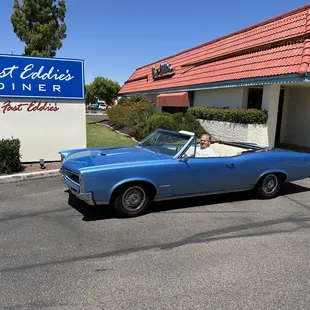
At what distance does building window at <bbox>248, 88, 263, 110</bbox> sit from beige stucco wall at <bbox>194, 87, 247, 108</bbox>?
1.36 feet

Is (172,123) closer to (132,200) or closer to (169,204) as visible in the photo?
(169,204)

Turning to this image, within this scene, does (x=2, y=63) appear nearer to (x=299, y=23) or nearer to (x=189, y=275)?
(x=189, y=275)

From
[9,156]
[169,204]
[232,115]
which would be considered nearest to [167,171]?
[169,204]

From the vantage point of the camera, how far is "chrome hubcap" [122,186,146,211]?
4.73 metres

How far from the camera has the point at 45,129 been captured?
877cm

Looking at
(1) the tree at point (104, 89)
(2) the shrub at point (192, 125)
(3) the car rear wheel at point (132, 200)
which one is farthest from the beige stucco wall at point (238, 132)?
(1) the tree at point (104, 89)

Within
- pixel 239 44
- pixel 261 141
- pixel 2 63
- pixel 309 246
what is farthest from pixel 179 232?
pixel 239 44

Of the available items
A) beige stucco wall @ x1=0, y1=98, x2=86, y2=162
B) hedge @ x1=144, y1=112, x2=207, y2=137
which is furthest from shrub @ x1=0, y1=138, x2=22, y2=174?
hedge @ x1=144, y1=112, x2=207, y2=137

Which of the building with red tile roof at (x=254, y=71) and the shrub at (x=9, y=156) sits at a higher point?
the building with red tile roof at (x=254, y=71)

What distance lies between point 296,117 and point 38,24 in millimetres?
→ 21101

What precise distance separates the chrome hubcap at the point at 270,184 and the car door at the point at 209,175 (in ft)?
1.66

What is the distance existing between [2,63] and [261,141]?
860 centimetres

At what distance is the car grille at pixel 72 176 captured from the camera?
15.4ft

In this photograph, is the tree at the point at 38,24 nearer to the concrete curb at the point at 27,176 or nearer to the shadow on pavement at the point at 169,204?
the concrete curb at the point at 27,176
